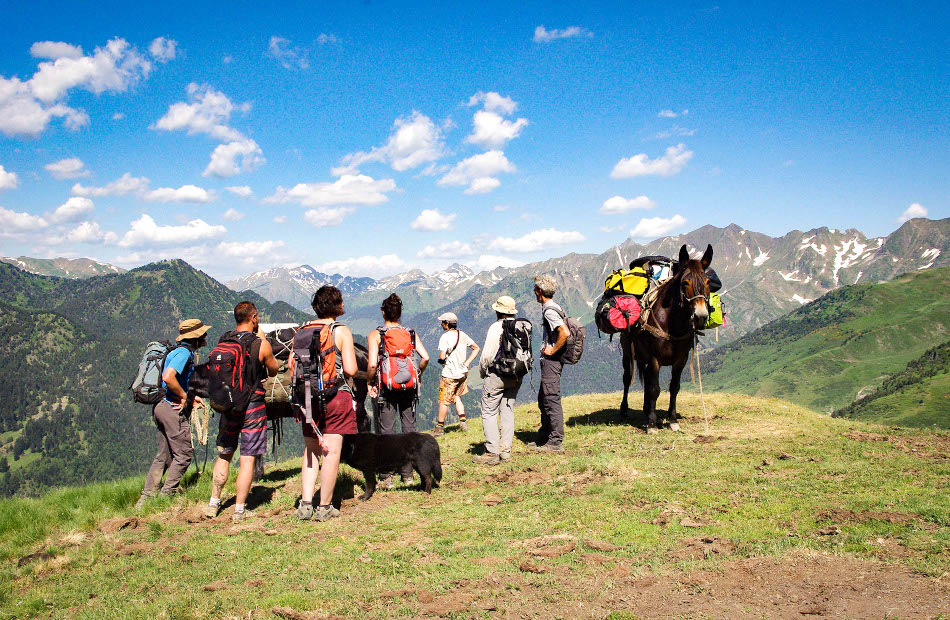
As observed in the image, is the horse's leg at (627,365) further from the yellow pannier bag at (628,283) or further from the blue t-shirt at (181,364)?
the blue t-shirt at (181,364)

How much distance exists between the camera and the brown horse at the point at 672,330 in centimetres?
1174

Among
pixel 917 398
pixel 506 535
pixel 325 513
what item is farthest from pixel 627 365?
pixel 917 398

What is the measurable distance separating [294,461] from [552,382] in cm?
774

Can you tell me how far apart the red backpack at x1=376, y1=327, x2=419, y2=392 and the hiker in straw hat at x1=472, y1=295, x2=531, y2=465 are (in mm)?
1367

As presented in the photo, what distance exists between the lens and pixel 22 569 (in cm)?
677

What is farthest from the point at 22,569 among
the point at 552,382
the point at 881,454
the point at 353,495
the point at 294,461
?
the point at 881,454

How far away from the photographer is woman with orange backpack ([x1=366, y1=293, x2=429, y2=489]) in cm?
984

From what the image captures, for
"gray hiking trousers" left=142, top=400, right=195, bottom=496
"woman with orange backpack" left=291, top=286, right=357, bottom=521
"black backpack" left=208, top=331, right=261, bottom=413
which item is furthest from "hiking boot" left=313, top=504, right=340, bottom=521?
"gray hiking trousers" left=142, top=400, right=195, bottom=496

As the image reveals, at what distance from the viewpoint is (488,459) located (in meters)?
10.8

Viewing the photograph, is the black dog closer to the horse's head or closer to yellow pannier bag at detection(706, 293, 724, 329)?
the horse's head

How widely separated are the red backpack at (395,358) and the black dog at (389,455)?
1.24 m

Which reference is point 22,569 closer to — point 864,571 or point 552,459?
point 552,459

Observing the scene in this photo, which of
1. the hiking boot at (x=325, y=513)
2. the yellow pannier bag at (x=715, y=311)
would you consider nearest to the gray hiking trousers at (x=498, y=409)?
the hiking boot at (x=325, y=513)

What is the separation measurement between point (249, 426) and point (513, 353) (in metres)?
4.75
